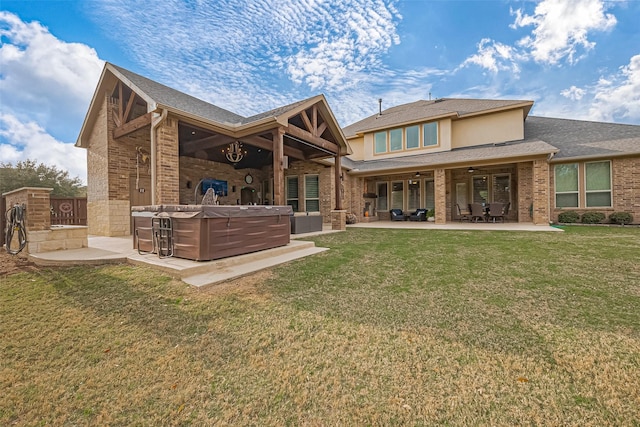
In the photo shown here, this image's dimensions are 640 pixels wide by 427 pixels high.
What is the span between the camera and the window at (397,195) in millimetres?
15710

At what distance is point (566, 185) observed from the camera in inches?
450

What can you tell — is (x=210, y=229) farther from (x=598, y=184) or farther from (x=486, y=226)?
(x=598, y=184)

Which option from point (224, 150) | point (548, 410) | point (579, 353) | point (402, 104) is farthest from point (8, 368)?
point (402, 104)

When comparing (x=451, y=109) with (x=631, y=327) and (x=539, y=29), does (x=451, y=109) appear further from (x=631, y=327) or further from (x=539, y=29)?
(x=631, y=327)

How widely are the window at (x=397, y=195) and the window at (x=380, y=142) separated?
7.15ft

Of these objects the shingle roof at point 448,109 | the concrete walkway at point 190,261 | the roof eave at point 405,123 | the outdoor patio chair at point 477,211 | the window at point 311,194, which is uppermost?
the shingle roof at point 448,109

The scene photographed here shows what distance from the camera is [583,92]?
655 inches

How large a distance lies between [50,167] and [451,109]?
93.9 feet

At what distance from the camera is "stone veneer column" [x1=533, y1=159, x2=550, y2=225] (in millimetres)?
10156

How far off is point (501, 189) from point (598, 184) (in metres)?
3.43

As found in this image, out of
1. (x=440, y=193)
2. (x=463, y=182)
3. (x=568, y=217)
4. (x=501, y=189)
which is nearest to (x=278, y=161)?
(x=440, y=193)

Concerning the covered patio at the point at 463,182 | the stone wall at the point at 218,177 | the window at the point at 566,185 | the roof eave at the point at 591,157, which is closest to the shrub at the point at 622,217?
the window at the point at 566,185

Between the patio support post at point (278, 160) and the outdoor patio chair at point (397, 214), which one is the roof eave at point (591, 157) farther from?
the patio support post at point (278, 160)

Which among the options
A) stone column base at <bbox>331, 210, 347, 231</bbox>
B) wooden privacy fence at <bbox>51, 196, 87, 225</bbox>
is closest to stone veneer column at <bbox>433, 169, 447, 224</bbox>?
stone column base at <bbox>331, 210, 347, 231</bbox>
